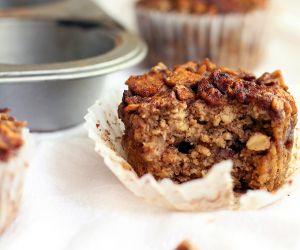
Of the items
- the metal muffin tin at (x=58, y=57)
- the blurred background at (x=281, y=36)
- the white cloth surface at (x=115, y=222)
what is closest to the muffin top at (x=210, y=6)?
the blurred background at (x=281, y=36)

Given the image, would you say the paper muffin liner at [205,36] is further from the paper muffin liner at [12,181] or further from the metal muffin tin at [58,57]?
the paper muffin liner at [12,181]

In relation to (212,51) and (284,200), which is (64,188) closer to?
(284,200)

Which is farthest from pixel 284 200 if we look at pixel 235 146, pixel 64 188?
pixel 64 188

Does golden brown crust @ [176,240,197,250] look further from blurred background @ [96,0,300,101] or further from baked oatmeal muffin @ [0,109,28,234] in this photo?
blurred background @ [96,0,300,101]

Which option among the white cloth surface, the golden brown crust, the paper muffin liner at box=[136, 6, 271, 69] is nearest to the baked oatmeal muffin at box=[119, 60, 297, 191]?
the white cloth surface

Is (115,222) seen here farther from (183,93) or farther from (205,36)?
(205,36)

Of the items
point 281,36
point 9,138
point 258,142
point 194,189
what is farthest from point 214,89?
point 281,36
